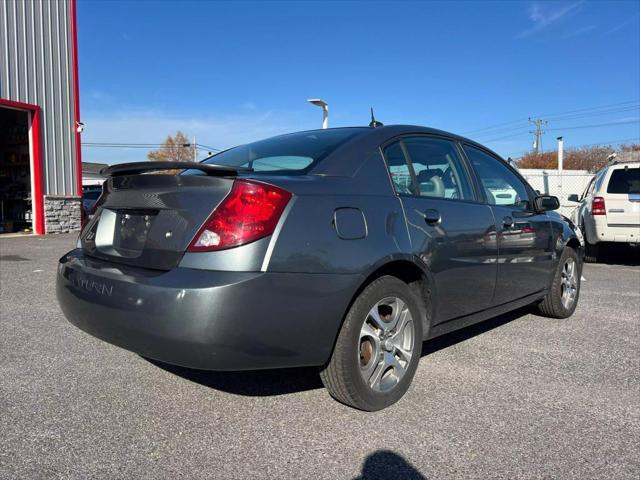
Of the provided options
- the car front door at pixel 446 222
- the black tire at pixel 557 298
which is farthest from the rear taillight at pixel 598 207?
the car front door at pixel 446 222

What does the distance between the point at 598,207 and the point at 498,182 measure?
5.62 m

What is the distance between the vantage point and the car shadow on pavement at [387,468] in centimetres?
229

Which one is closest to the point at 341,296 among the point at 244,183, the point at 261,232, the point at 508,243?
the point at 261,232

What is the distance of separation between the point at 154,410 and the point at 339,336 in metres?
1.11

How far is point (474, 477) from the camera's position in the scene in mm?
2291

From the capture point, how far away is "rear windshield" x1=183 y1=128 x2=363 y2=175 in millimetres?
2986

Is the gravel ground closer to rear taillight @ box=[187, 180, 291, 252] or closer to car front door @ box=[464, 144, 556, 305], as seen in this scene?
car front door @ box=[464, 144, 556, 305]

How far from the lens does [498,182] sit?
427 centimetres

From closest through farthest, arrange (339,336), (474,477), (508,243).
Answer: (474,477)
(339,336)
(508,243)

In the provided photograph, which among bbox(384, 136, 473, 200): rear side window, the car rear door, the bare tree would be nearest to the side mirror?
bbox(384, 136, 473, 200): rear side window

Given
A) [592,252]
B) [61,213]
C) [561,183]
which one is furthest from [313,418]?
[561,183]

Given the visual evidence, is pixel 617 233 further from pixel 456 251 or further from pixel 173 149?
pixel 173 149

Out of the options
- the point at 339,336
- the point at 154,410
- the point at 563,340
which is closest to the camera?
the point at 339,336

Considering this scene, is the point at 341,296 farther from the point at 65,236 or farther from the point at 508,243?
the point at 65,236
